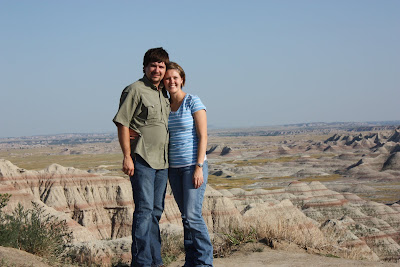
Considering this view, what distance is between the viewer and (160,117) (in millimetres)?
5590

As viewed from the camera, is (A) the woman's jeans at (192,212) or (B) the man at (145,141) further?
(A) the woman's jeans at (192,212)

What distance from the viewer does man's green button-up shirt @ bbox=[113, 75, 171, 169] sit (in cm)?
549

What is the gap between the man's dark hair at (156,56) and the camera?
563 centimetres

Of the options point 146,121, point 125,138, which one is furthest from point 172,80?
point 125,138

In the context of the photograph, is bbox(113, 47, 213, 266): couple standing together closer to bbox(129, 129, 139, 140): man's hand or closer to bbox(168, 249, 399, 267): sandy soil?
bbox(129, 129, 139, 140): man's hand

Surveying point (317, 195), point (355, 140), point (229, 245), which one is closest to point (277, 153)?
point (355, 140)

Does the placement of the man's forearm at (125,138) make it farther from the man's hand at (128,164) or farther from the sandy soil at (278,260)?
the sandy soil at (278,260)

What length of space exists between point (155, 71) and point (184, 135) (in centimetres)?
84

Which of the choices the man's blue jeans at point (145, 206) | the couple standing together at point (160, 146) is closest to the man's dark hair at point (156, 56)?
the couple standing together at point (160, 146)

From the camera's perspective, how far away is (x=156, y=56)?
562 cm

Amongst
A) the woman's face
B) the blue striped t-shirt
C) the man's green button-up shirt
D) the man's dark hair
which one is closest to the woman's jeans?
the blue striped t-shirt

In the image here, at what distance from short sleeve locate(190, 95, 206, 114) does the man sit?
1.07ft

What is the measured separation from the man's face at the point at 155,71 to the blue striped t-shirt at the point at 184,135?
1.45 feet

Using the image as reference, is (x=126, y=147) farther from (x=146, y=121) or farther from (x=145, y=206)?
(x=145, y=206)
